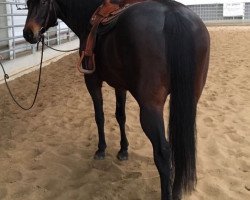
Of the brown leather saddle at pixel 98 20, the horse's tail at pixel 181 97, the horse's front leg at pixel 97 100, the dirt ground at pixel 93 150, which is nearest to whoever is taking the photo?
the horse's tail at pixel 181 97

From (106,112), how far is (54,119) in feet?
2.54

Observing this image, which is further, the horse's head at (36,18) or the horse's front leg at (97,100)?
the horse's front leg at (97,100)

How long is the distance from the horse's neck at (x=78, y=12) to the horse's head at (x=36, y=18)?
0.14 metres

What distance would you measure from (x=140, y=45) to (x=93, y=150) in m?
1.80

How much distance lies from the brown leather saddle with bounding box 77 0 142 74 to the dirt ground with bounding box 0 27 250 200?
1.04m

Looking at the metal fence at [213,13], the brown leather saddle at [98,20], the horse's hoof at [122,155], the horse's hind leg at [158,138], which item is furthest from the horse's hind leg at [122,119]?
the metal fence at [213,13]

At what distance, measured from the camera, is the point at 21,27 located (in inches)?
356

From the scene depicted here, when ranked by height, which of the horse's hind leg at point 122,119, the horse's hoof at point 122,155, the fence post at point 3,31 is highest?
the fence post at point 3,31

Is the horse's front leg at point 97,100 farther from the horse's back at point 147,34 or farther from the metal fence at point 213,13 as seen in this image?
the metal fence at point 213,13

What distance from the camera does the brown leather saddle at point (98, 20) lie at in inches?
111

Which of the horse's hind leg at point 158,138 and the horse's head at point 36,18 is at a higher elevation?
the horse's head at point 36,18

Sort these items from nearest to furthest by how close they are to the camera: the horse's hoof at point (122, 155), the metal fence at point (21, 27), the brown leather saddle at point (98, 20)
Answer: the brown leather saddle at point (98, 20)
the horse's hoof at point (122, 155)
the metal fence at point (21, 27)

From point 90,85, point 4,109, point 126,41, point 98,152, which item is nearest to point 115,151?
point 98,152

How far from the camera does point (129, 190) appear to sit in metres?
2.92
